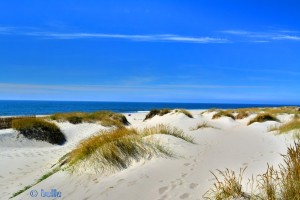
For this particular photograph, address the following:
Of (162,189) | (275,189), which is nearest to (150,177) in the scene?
(162,189)

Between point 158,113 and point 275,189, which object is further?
point 158,113

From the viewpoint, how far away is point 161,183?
7.04 meters

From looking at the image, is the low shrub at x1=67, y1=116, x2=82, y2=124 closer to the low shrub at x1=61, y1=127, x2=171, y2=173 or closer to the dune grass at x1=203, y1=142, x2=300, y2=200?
the low shrub at x1=61, y1=127, x2=171, y2=173

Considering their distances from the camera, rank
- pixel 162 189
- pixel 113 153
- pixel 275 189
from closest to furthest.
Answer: pixel 275 189 < pixel 162 189 < pixel 113 153

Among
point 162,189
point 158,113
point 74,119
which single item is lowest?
point 162,189

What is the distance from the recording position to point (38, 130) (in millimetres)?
19219

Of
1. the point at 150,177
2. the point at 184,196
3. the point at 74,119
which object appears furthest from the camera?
the point at 74,119

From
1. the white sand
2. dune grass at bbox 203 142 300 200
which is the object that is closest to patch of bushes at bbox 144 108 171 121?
the white sand

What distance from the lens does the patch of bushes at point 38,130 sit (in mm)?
18948

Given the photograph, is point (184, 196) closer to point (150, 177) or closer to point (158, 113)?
point (150, 177)

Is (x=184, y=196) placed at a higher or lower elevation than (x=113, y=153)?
lower

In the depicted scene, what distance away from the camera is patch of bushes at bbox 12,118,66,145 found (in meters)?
18.9

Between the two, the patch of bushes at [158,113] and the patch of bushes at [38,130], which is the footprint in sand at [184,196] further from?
the patch of bushes at [158,113]

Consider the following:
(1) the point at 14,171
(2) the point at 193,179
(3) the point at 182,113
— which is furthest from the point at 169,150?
(3) the point at 182,113
